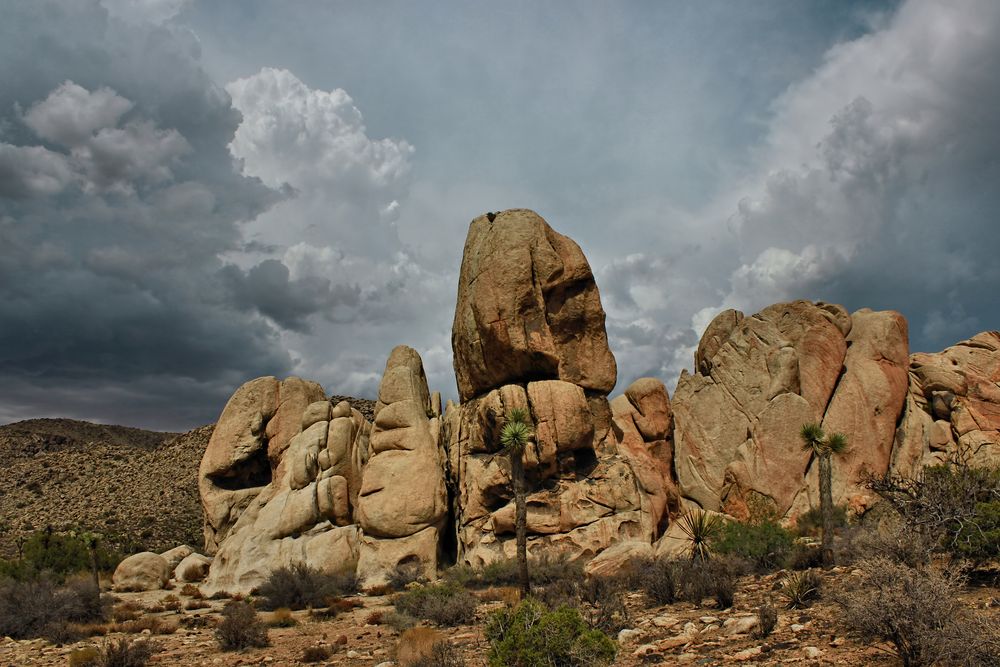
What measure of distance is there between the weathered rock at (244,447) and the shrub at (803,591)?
29.6 meters

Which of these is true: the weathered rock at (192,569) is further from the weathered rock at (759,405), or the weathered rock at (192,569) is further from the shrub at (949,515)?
the shrub at (949,515)

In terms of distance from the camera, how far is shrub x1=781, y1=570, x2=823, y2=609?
1505cm

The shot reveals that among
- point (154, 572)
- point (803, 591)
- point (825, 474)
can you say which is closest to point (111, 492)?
point (154, 572)

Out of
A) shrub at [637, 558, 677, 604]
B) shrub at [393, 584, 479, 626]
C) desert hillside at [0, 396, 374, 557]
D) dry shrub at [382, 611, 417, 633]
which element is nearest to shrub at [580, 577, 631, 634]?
shrub at [637, 558, 677, 604]

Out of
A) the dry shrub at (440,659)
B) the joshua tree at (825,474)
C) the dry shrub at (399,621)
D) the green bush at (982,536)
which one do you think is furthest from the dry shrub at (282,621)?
the green bush at (982,536)

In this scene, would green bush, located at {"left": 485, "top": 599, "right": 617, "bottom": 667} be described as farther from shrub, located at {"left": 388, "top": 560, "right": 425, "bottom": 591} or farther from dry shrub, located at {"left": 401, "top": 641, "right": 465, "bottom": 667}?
shrub, located at {"left": 388, "top": 560, "right": 425, "bottom": 591}

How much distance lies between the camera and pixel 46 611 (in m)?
19.8

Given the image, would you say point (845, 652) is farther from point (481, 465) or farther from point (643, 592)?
point (481, 465)

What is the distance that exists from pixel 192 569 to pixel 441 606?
21.4 m

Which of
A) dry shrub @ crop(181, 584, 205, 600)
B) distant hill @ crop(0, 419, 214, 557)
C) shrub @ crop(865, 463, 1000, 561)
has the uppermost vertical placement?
distant hill @ crop(0, 419, 214, 557)

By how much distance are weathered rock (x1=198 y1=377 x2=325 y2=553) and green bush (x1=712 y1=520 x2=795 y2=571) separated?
24736mm

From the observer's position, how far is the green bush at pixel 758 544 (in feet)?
71.3

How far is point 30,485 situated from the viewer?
63.0 meters

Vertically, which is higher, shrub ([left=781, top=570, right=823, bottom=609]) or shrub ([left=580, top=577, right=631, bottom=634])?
shrub ([left=781, top=570, right=823, bottom=609])
